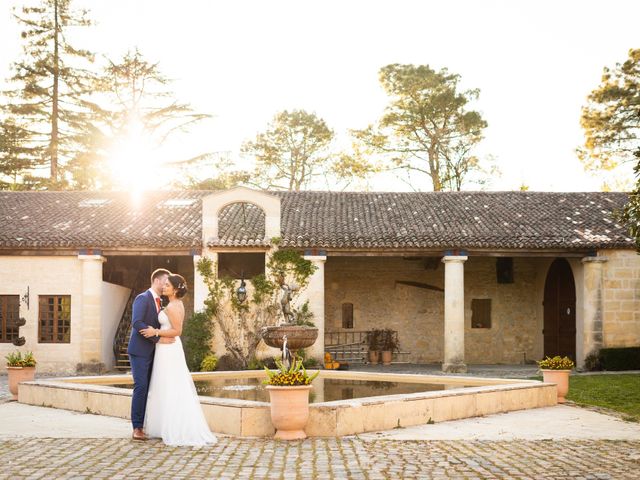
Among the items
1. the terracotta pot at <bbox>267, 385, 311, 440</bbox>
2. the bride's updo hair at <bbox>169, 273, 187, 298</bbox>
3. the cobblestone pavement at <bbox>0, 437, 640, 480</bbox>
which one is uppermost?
the bride's updo hair at <bbox>169, 273, 187, 298</bbox>

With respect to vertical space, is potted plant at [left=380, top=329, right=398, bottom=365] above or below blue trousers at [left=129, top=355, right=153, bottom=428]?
below

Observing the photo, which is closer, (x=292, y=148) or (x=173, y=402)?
(x=173, y=402)

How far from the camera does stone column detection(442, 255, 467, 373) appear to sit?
22375mm

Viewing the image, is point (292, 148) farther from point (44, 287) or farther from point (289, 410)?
point (289, 410)

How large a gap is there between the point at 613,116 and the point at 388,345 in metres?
13.5

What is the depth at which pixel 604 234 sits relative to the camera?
23062 millimetres

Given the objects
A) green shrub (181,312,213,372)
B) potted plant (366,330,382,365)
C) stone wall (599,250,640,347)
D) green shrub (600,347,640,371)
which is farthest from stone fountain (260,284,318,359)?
potted plant (366,330,382,365)

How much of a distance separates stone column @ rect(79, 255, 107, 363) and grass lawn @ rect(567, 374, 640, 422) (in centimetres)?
1184

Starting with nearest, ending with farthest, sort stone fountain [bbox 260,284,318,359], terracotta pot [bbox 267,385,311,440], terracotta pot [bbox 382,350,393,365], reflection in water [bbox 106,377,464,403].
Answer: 1. terracotta pot [bbox 267,385,311,440]
2. reflection in water [bbox 106,377,464,403]
3. stone fountain [bbox 260,284,318,359]
4. terracotta pot [bbox 382,350,393,365]

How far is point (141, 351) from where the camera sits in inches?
355

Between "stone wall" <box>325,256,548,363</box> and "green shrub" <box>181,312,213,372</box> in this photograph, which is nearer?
"green shrub" <box>181,312,213,372</box>

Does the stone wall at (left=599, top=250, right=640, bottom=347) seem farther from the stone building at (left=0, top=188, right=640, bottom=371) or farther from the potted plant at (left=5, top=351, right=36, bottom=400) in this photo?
the potted plant at (left=5, top=351, right=36, bottom=400)

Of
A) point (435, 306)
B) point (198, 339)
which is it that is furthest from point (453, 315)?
point (198, 339)

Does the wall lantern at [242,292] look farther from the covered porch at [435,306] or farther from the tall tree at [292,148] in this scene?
the tall tree at [292,148]
